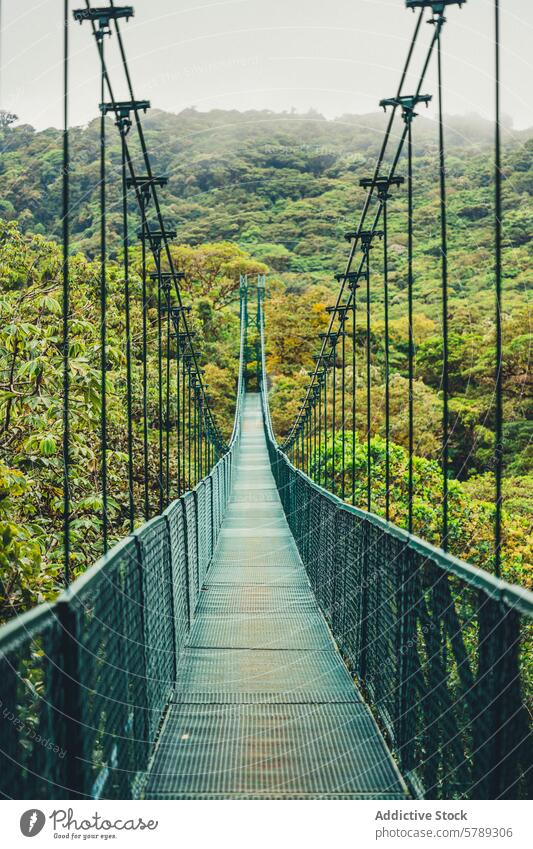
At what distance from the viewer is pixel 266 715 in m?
3.27

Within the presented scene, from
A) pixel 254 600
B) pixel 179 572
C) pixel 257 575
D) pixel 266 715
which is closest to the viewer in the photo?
pixel 266 715

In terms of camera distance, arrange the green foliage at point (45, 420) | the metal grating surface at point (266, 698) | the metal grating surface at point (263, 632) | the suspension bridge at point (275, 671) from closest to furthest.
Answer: the suspension bridge at point (275, 671) → the metal grating surface at point (266, 698) → the green foliage at point (45, 420) → the metal grating surface at point (263, 632)

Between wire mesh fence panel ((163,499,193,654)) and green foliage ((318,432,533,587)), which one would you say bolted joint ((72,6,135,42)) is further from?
green foliage ((318,432,533,587))

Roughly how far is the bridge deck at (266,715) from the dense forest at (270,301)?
2.96ft

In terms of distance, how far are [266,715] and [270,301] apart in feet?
131

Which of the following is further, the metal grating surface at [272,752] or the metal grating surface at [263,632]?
the metal grating surface at [263,632]

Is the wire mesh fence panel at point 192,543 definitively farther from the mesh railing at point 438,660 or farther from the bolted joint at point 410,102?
the bolted joint at point 410,102

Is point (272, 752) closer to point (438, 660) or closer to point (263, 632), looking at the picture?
point (438, 660)

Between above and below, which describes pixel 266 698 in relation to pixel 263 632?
above

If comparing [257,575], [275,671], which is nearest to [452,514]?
[257,575]

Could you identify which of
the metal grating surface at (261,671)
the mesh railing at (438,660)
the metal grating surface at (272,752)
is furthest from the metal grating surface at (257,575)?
the metal grating surface at (272,752)

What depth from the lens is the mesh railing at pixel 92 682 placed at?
4.75 ft

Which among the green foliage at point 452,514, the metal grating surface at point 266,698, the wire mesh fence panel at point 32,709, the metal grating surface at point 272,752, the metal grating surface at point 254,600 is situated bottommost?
the green foliage at point 452,514

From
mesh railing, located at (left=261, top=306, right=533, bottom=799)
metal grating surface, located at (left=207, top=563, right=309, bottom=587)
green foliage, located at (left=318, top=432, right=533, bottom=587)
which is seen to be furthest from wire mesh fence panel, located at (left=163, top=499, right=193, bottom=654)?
green foliage, located at (left=318, top=432, right=533, bottom=587)
